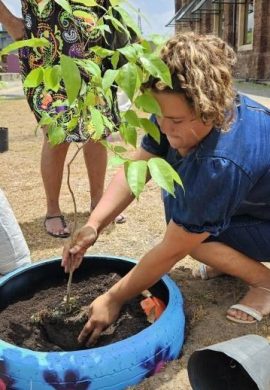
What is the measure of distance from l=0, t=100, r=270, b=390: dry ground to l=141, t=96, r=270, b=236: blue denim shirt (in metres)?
0.47

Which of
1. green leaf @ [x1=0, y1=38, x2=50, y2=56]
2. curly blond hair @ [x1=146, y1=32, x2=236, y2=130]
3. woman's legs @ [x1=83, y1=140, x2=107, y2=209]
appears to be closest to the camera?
green leaf @ [x1=0, y1=38, x2=50, y2=56]

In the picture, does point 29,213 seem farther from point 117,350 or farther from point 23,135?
point 23,135

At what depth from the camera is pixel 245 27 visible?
17984 mm

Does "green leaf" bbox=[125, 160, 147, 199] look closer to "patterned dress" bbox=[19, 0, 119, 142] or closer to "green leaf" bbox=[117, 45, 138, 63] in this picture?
"green leaf" bbox=[117, 45, 138, 63]

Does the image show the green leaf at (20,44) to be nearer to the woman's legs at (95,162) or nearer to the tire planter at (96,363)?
the tire planter at (96,363)

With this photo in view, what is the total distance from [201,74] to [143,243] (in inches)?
55.8

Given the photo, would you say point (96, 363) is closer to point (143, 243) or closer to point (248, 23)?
point (143, 243)

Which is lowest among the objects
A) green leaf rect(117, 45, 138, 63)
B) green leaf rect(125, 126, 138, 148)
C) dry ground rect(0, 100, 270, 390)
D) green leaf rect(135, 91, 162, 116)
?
dry ground rect(0, 100, 270, 390)

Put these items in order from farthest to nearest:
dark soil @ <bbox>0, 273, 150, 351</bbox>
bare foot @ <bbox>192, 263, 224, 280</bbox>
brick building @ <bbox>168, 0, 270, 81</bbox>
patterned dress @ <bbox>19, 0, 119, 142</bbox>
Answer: brick building @ <bbox>168, 0, 270, 81</bbox>
patterned dress @ <bbox>19, 0, 119, 142</bbox>
bare foot @ <bbox>192, 263, 224, 280</bbox>
dark soil @ <bbox>0, 273, 150, 351</bbox>

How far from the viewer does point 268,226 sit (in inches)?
Answer: 71.6

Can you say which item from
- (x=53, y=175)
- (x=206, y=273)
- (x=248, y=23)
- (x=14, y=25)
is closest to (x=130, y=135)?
(x=206, y=273)

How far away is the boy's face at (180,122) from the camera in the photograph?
1272mm

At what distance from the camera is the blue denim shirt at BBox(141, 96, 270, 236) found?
4.49ft

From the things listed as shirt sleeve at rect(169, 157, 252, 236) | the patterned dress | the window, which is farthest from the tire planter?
the window
